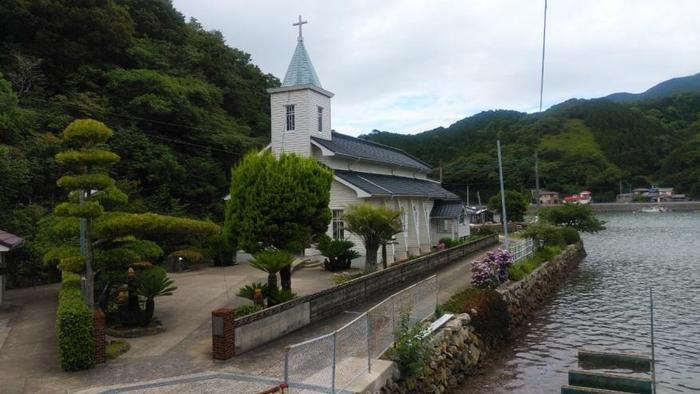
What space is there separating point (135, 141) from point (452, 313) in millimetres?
22818

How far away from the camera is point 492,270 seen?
20469 millimetres

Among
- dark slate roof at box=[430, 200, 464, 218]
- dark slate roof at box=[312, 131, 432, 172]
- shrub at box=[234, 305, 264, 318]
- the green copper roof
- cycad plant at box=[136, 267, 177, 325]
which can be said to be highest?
the green copper roof

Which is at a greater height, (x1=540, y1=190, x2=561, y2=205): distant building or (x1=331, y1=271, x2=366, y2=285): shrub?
(x1=540, y1=190, x2=561, y2=205): distant building

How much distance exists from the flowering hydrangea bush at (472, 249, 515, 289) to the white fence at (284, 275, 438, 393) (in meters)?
6.31

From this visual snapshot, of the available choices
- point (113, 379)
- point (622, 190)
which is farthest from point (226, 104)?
point (622, 190)

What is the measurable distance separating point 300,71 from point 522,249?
16.0 meters

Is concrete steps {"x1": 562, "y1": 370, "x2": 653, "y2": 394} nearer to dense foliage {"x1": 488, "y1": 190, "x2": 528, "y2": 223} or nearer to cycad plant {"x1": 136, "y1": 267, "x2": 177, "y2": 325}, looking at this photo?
cycad plant {"x1": 136, "y1": 267, "x2": 177, "y2": 325}

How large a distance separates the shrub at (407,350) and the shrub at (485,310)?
15.7 ft

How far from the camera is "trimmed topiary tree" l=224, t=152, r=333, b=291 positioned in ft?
53.2

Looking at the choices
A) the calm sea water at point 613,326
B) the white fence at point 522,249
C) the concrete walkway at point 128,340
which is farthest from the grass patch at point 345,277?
the white fence at point 522,249

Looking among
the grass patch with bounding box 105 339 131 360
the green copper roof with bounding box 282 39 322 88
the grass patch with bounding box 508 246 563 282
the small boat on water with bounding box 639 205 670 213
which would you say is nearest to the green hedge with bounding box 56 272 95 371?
the grass patch with bounding box 105 339 131 360

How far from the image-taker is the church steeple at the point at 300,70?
2928 centimetres

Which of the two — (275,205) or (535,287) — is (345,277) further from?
(535,287)

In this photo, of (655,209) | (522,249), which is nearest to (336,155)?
(522,249)
